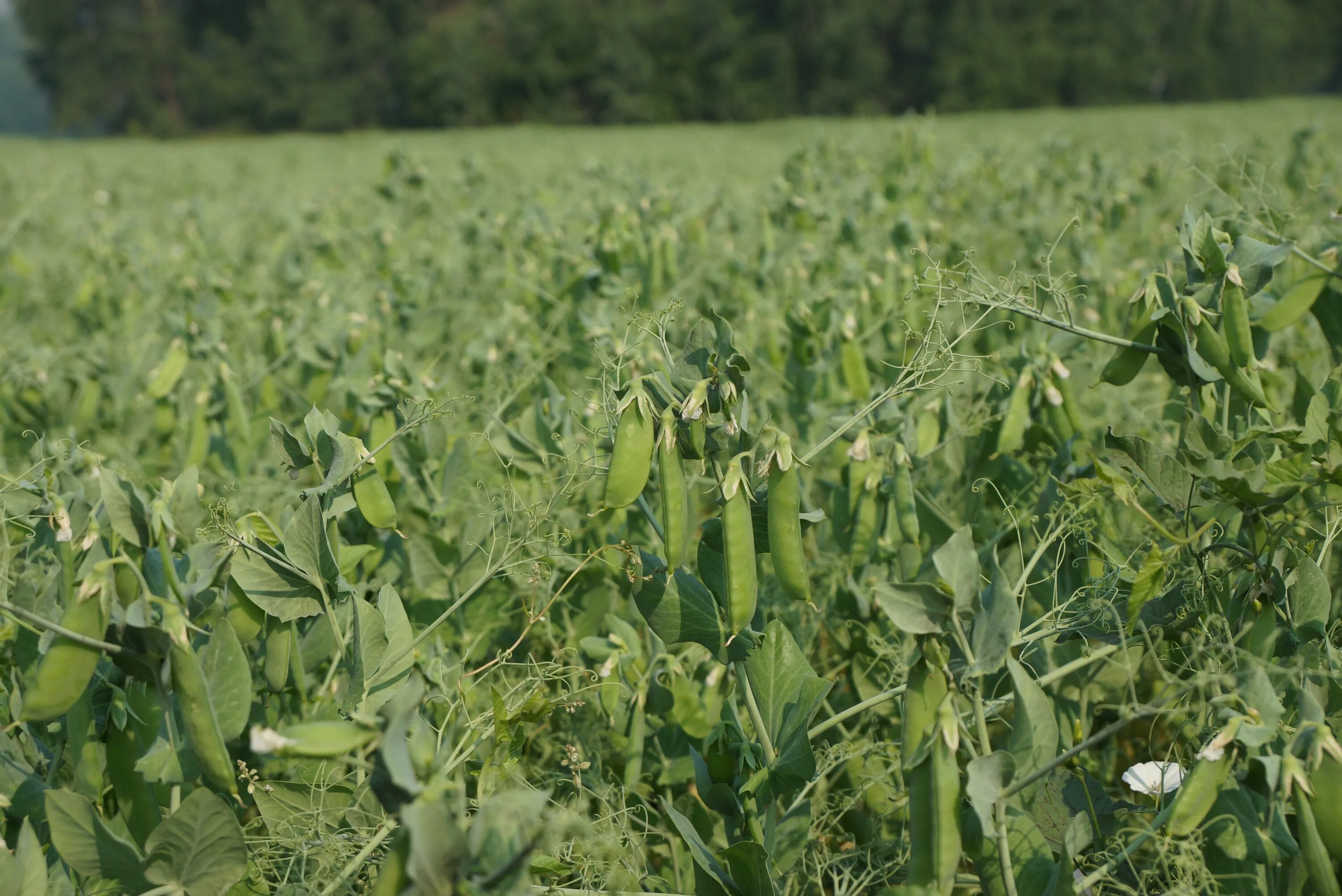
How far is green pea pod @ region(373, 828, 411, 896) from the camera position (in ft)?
2.18

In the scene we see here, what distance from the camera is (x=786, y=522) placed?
967mm

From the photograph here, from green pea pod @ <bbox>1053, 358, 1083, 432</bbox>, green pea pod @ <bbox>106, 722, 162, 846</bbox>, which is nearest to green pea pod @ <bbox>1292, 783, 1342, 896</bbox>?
green pea pod @ <bbox>1053, 358, 1083, 432</bbox>

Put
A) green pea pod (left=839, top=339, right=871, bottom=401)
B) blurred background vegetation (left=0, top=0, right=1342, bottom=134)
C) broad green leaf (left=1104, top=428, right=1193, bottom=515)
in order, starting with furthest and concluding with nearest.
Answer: blurred background vegetation (left=0, top=0, right=1342, bottom=134) → green pea pod (left=839, top=339, right=871, bottom=401) → broad green leaf (left=1104, top=428, right=1193, bottom=515)

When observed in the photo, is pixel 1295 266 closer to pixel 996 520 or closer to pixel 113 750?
pixel 996 520

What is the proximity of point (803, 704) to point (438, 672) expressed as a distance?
1.21ft

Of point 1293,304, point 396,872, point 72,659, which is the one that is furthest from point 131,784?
point 1293,304

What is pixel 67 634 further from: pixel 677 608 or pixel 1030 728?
pixel 1030 728

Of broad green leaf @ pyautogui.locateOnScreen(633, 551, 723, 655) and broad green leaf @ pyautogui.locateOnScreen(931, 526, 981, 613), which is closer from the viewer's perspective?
broad green leaf @ pyautogui.locateOnScreen(931, 526, 981, 613)

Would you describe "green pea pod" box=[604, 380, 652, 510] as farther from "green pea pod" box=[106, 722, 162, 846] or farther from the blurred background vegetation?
the blurred background vegetation

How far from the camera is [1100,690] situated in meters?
1.42

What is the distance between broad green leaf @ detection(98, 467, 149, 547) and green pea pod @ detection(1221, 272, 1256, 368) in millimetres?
1119

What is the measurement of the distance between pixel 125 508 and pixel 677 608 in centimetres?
51

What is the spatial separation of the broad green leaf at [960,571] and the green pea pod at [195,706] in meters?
0.60

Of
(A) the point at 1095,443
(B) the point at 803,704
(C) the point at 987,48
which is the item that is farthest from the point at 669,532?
(C) the point at 987,48
